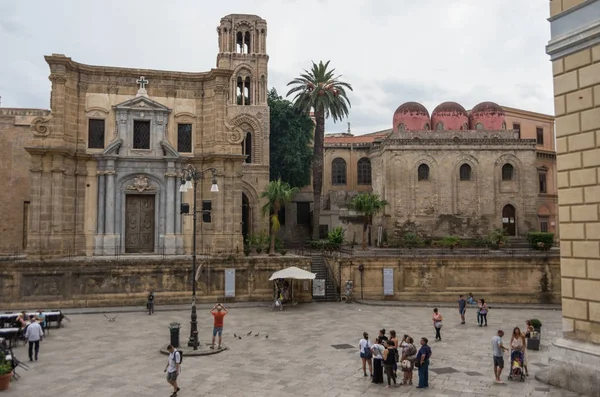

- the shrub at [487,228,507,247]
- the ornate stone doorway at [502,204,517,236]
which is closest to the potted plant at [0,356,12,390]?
A: the shrub at [487,228,507,247]

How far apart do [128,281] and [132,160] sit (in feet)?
25.2

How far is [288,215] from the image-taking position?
151 feet

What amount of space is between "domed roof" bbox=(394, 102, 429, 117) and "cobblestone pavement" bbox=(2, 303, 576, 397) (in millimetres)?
25664

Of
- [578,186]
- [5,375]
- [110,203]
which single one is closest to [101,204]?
[110,203]

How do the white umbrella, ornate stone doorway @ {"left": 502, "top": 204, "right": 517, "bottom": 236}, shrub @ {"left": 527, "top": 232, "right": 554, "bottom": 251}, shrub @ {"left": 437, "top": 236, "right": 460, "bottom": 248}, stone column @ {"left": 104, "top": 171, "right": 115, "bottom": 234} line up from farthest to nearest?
1. ornate stone doorway @ {"left": 502, "top": 204, "right": 517, "bottom": 236}
2. shrub @ {"left": 437, "top": 236, "right": 460, "bottom": 248}
3. shrub @ {"left": 527, "top": 232, "right": 554, "bottom": 251}
4. stone column @ {"left": 104, "top": 171, "right": 115, "bottom": 234}
5. the white umbrella

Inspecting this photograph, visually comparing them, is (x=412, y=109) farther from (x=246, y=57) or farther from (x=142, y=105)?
(x=142, y=105)

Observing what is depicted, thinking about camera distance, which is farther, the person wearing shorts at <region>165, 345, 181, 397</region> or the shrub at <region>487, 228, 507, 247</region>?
the shrub at <region>487, 228, 507, 247</region>

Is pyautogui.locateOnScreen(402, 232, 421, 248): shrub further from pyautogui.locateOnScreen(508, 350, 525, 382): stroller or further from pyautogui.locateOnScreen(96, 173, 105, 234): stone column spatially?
pyautogui.locateOnScreen(508, 350, 525, 382): stroller

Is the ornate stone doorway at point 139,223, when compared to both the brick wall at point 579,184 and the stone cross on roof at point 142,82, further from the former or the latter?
the brick wall at point 579,184

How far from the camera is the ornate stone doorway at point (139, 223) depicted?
29.6m

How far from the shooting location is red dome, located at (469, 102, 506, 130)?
4569 cm

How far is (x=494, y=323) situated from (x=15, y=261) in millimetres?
23991

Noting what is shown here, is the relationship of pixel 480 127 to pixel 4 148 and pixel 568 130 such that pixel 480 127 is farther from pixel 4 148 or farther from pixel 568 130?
pixel 4 148

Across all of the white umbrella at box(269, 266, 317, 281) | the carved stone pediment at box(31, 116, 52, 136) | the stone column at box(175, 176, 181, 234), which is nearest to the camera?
the white umbrella at box(269, 266, 317, 281)
